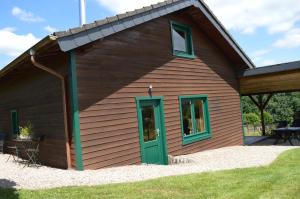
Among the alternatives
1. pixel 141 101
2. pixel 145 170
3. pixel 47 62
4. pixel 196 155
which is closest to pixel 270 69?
pixel 196 155

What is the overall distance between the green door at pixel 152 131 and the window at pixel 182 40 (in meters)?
2.34

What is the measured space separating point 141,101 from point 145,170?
244 centimetres

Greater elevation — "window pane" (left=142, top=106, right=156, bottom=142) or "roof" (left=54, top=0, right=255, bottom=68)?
"roof" (left=54, top=0, right=255, bottom=68)


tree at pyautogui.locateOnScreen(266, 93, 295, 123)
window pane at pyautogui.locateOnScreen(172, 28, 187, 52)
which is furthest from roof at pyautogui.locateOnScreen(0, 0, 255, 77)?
tree at pyautogui.locateOnScreen(266, 93, 295, 123)

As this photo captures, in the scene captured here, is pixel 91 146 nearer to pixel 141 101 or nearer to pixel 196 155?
pixel 141 101

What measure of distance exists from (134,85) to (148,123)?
1.28 meters

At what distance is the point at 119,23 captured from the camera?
894 cm

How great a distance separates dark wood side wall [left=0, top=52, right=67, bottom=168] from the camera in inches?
343

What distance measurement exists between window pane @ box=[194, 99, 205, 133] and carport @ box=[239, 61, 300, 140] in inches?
126

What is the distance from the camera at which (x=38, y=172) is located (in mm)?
8109

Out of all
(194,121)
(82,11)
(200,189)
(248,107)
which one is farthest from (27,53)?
(248,107)

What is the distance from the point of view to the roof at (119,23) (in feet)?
24.9

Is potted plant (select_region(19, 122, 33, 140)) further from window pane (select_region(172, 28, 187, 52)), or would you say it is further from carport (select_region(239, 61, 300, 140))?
carport (select_region(239, 61, 300, 140))

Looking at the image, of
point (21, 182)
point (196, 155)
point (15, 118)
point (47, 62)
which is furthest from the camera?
point (15, 118)
